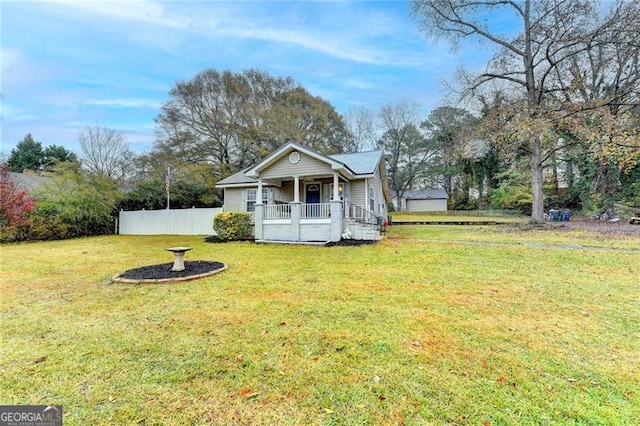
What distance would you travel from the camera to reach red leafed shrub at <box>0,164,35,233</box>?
11266 mm

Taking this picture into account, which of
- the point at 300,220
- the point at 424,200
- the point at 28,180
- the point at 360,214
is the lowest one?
the point at 300,220

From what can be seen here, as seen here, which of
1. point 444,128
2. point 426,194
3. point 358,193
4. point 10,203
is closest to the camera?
point 10,203

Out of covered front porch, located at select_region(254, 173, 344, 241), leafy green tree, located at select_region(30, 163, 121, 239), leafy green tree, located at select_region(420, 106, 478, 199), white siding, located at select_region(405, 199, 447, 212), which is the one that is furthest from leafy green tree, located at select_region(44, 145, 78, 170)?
leafy green tree, located at select_region(420, 106, 478, 199)

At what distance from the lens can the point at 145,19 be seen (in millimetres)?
7586

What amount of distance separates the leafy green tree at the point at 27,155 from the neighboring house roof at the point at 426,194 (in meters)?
41.5

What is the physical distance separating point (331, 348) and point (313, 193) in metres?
13.2

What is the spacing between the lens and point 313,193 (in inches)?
644

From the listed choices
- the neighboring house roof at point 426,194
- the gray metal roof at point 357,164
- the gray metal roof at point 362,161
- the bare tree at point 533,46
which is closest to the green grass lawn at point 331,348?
the gray metal roof at point 362,161

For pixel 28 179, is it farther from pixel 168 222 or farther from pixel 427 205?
pixel 427 205

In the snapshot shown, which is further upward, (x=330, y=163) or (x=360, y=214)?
(x=330, y=163)

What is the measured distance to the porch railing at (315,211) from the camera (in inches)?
522

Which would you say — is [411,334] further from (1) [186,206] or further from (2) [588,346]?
(1) [186,206]

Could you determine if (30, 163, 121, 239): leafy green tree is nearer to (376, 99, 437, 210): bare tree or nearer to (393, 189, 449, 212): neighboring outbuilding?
(376, 99, 437, 210): bare tree

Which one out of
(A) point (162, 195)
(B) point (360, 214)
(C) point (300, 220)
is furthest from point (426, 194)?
(A) point (162, 195)
